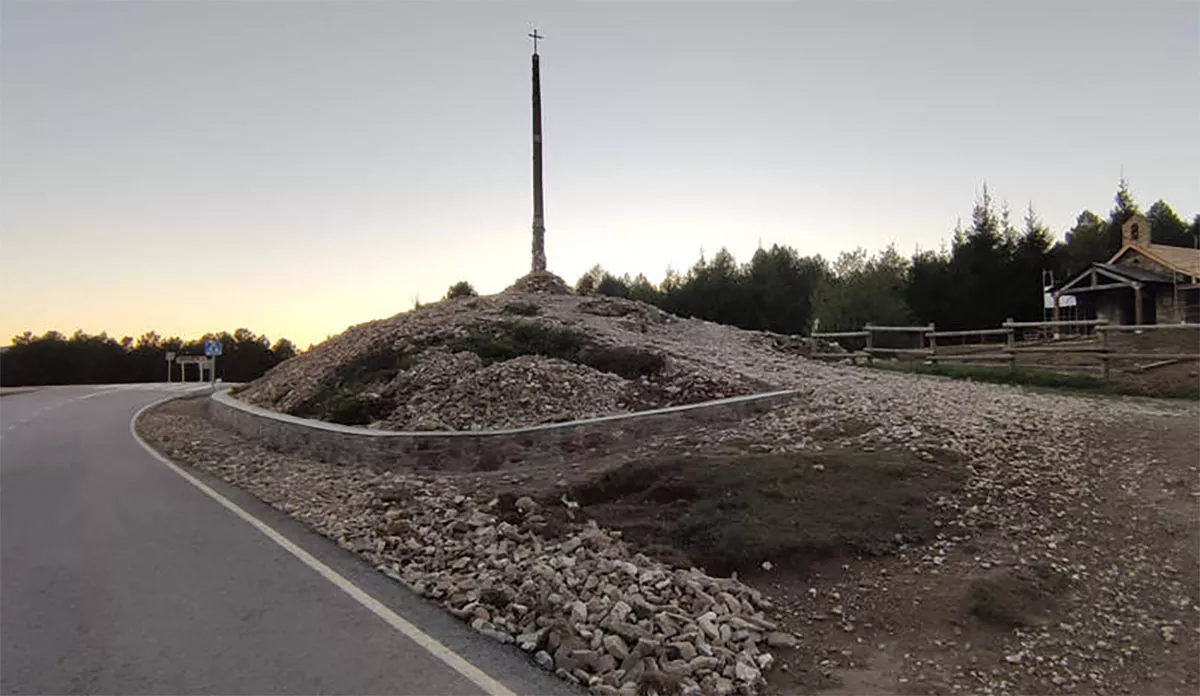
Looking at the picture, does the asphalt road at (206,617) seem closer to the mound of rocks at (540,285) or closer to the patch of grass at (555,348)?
the patch of grass at (555,348)

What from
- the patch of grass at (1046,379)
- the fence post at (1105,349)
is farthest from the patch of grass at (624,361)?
the fence post at (1105,349)

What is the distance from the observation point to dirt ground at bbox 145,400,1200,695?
4.68 metres

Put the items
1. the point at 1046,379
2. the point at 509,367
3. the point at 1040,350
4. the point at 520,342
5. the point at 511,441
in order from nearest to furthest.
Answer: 1. the point at 511,441
2. the point at 509,367
3. the point at 1046,379
4. the point at 520,342
5. the point at 1040,350

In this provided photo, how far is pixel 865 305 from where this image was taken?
3791 centimetres

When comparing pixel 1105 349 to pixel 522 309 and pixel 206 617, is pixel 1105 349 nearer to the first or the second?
pixel 522 309

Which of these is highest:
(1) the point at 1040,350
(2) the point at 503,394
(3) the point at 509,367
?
(1) the point at 1040,350

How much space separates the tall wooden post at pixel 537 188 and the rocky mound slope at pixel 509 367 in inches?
199

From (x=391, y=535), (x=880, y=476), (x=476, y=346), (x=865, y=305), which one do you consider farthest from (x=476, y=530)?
(x=865, y=305)

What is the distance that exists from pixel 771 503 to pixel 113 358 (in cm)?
8133

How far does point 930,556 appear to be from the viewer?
6.19 metres

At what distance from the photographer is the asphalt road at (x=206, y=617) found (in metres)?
4.44

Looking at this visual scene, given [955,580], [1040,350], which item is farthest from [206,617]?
[1040,350]

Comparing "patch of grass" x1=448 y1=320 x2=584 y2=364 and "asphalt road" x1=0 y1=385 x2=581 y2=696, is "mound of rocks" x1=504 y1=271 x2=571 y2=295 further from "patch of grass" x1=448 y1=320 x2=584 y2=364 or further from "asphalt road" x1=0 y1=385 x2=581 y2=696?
"asphalt road" x1=0 y1=385 x2=581 y2=696

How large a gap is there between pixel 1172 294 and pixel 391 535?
124 feet
